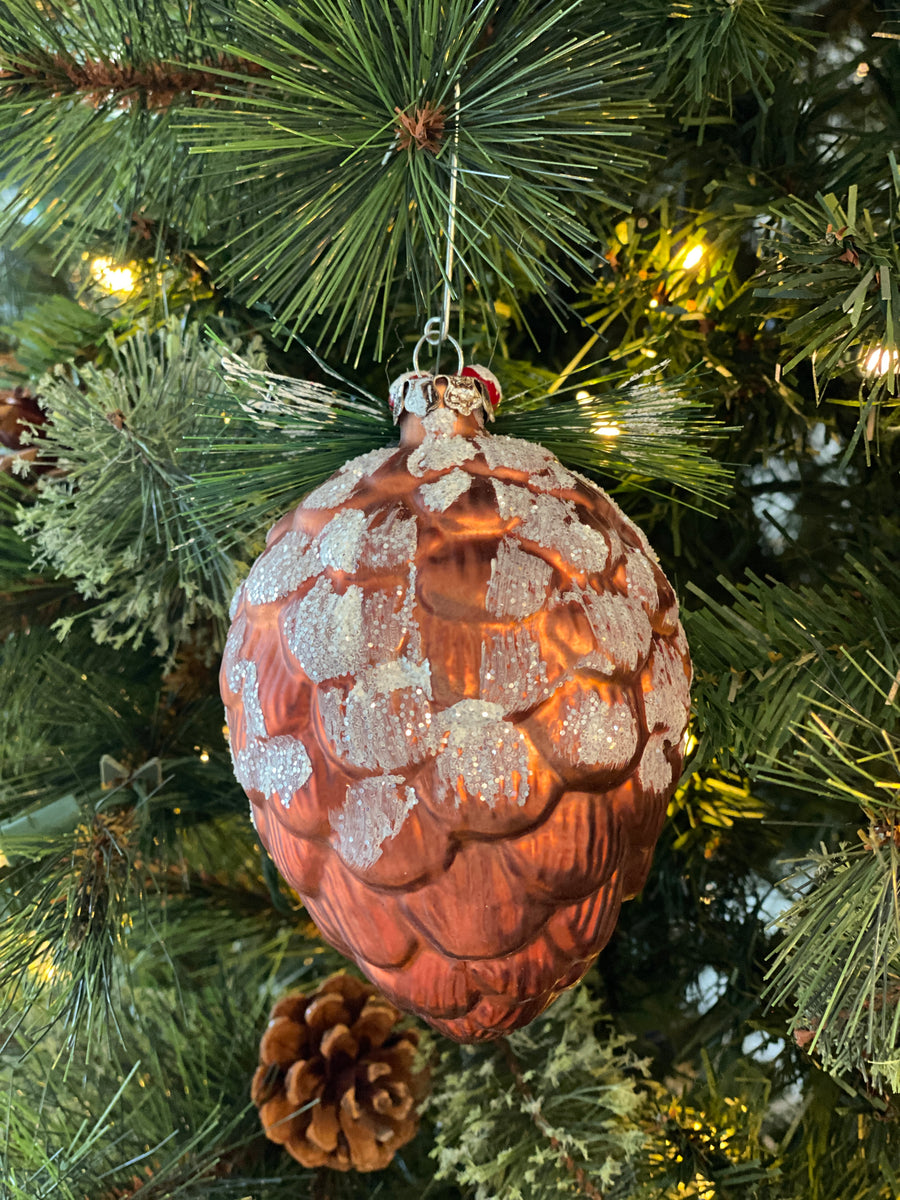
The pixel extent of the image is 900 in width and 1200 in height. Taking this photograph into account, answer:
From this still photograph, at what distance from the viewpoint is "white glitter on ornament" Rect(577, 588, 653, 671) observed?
0.95 ft

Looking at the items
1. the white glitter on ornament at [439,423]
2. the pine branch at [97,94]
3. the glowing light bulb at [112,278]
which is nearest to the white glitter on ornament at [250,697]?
the white glitter on ornament at [439,423]

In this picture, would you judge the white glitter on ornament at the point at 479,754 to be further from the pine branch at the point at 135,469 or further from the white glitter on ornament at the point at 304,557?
the pine branch at the point at 135,469

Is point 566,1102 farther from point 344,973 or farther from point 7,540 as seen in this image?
point 7,540

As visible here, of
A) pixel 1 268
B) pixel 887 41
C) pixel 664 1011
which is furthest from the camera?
pixel 1 268

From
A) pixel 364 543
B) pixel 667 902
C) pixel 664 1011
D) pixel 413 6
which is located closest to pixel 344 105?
pixel 413 6

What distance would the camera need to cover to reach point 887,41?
475mm

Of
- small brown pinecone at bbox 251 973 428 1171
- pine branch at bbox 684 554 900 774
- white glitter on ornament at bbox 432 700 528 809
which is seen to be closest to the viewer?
white glitter on ornament at bbox 432 700 528 809

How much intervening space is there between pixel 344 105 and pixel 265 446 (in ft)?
0.41

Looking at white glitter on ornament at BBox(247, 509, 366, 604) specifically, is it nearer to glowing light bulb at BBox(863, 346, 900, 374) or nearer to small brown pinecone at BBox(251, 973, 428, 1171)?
glowing light bulb at BBox(863, 346, 900, 374)

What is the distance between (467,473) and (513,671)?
0.07 meters

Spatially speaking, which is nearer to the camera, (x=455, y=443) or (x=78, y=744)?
(x=455, y=443)

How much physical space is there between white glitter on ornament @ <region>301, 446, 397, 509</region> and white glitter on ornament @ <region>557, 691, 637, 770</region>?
103mm

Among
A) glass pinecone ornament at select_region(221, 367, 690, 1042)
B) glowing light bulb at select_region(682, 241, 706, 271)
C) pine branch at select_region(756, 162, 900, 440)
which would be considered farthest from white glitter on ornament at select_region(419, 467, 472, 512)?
glowing light bulb at select_region(682, 241, 706, 271)

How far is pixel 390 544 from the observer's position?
0.96ft
